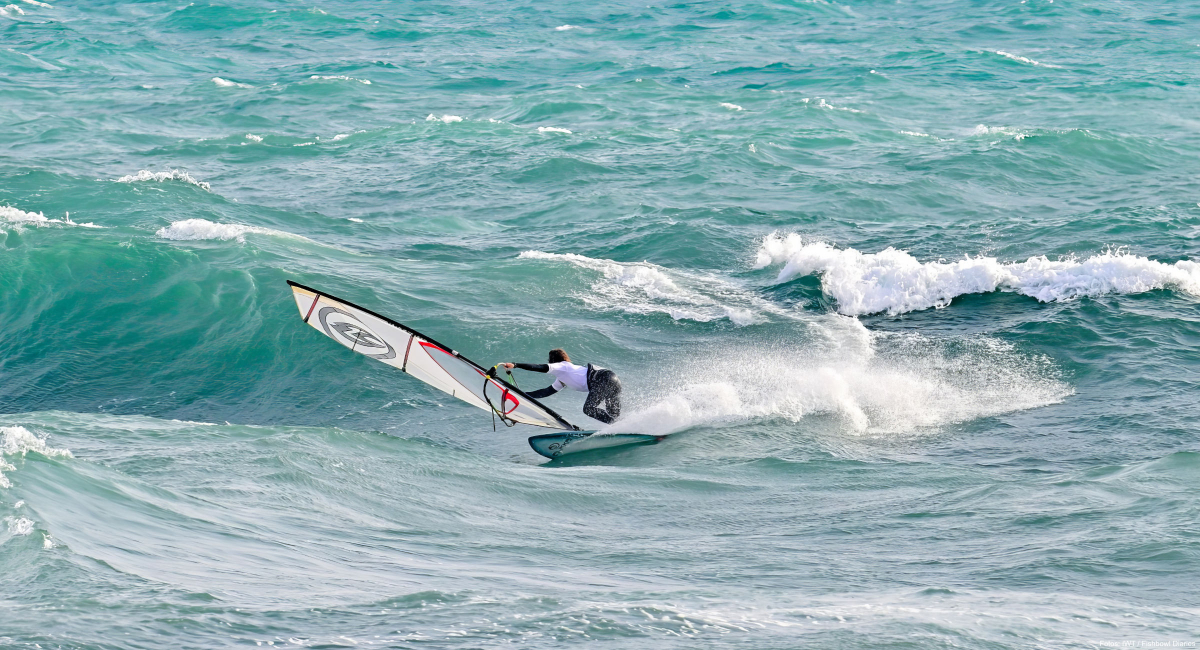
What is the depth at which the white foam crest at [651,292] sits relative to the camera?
62.0 ft

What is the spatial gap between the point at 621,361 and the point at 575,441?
3.69 meters

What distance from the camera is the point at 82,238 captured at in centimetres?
2127

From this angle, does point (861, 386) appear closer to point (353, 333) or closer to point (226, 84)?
point (353, 333)

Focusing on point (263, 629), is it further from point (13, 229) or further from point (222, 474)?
point (13, 229)

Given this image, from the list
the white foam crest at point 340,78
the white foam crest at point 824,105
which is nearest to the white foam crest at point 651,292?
the white foam crest at point 824,105

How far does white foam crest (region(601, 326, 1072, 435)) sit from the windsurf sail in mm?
1269

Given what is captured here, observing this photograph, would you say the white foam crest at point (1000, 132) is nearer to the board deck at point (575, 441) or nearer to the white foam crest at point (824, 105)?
the white foam crest at point (824, 105)

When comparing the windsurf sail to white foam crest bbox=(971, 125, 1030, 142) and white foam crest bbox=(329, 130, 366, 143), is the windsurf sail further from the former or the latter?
white foam crest bbox=(971, 125, 1030, 142)

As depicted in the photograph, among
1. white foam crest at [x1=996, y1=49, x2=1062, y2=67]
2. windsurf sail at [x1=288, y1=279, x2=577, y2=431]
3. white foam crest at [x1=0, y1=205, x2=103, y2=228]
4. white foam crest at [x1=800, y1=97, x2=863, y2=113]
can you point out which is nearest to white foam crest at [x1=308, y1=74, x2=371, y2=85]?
white foam crest at [x1=800, y1=97, x2=863, y2=113]

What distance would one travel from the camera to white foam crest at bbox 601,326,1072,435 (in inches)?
558

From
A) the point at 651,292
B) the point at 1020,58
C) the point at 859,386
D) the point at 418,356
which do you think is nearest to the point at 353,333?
the point at 418,356

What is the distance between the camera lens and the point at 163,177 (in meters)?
27.9

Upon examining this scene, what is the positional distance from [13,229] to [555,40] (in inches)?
1452

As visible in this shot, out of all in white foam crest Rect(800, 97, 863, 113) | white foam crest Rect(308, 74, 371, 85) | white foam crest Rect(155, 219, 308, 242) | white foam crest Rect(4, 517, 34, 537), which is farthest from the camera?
white foam crest Rect(308, 74, 371, 85)
